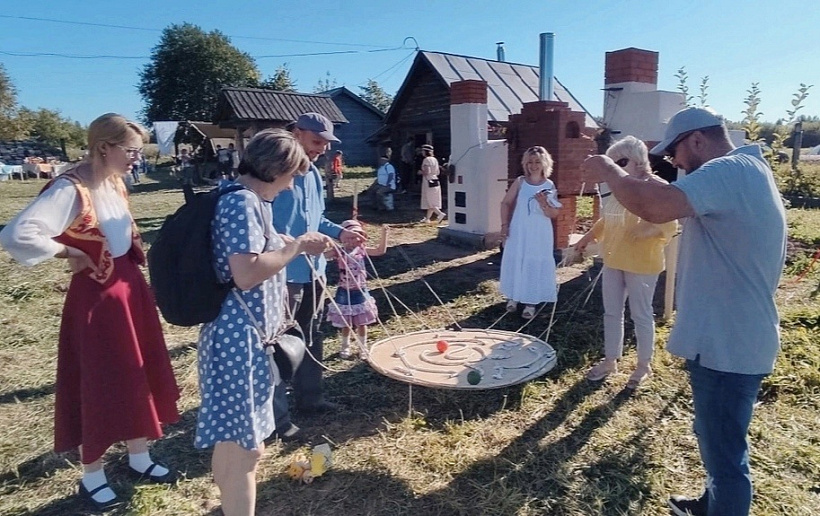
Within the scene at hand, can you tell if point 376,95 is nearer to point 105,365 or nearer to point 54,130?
point 54,130

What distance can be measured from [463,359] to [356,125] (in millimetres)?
30258

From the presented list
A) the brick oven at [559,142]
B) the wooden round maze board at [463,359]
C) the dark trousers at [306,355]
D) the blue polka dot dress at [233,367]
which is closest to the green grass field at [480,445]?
the dark trousers at [306,355]

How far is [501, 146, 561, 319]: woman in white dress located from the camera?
16.5ft

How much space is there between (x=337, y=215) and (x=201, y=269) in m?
12.1

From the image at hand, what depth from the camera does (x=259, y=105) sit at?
1462 centimetres

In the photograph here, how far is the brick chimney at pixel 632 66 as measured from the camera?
6113 millimetres

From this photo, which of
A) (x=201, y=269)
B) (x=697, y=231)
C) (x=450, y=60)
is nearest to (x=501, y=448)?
(x=697, y=231)

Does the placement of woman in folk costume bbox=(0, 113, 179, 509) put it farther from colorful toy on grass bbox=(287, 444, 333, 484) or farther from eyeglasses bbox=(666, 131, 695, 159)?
eyeglasses bbox=(666, 131, 695, 159)

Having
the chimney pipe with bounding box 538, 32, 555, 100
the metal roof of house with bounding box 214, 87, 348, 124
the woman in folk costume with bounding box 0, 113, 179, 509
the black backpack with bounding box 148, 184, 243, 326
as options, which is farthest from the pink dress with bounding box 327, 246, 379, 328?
the metal roof of house with bounding box 214, 87, 348, 124

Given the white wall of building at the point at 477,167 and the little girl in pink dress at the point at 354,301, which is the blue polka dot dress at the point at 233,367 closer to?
the little girl in pink dress at the point at 354,301

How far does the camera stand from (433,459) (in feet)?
10.3

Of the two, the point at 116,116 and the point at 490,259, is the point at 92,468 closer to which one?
the point at 116,116

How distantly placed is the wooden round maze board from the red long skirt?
4.15ft

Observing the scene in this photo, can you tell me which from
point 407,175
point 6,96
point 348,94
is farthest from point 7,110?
point 407,175
